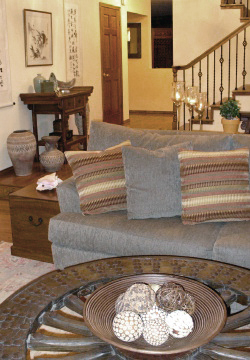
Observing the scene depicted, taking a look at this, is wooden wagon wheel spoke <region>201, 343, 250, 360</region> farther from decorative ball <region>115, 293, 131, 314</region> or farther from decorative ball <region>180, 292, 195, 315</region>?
decorative ball <region>115, 293, 131, 314</region>

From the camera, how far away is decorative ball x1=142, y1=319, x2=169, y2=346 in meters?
1.48

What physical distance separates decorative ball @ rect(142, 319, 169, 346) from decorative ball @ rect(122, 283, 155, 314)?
62 millimetres

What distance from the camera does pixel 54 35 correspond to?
6.21 m

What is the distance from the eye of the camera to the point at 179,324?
1496 mm

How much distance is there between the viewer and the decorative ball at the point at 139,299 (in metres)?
1.55

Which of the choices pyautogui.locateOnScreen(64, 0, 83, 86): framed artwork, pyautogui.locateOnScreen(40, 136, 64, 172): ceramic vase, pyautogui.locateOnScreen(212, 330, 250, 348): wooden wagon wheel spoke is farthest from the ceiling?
pyautogui.locateOnScreen(212, 330, 250, 348): wooden wagon wheel spoke

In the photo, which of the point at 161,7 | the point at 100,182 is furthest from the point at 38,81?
the point at 161,7

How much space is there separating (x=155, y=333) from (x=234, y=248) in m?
1.01

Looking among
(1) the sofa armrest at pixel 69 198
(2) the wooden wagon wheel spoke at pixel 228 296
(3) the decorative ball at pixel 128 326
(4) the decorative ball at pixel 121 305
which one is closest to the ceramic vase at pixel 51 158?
(1) the sofa armrest at pixel 69 198

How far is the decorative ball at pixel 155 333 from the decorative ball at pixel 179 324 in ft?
0.06

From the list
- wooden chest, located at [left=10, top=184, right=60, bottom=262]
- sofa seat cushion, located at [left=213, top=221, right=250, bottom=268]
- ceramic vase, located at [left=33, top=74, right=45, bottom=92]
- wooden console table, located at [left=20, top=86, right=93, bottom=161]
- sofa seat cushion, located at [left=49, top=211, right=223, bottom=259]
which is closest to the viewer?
sofa seat cushion, located at [left=213, top=221, right=250, bottom=268]

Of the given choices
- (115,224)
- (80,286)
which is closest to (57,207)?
(115,224)

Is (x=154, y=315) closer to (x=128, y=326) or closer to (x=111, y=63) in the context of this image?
(x=128, y=326)

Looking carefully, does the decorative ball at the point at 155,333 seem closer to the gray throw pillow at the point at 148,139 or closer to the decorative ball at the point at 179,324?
the decorative ball at the point at 179,324
